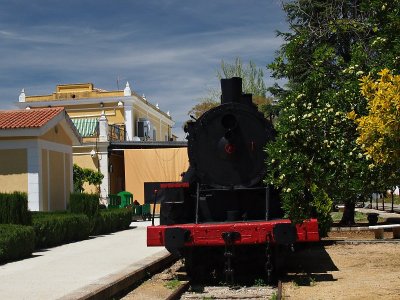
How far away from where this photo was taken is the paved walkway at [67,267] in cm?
940

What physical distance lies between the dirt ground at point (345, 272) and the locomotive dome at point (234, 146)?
1.89 m

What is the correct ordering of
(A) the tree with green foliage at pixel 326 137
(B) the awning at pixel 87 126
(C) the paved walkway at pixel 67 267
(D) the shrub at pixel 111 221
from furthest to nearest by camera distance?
(B) the awning at pixel 87 126 < (D) the shrub at pixel 111 221 < (C) the paved walkway at pixel 67 267 < (A) the tree with green foliage at pixel 326 137

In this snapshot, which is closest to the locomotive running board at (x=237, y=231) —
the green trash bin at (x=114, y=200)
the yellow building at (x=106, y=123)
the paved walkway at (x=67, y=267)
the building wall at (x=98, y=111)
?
the paved walkway at (x=67, y=267)

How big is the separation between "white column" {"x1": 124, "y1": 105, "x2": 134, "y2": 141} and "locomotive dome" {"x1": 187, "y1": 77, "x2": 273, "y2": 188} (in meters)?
32.1

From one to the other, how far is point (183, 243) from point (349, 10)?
13.8 metres

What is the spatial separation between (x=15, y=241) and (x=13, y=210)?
1826 millimetres

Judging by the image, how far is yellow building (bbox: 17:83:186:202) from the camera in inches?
1400

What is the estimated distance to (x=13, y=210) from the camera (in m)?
15.3

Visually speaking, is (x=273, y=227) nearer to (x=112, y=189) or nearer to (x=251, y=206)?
(x=251, y=206)

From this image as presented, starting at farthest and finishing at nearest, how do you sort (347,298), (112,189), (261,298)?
(112,189) < (261,298) < (347,298)

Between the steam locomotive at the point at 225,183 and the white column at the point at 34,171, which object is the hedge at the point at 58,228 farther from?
the steam locomotive at the point at 225,183

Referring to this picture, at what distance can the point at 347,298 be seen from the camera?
8.55 metres

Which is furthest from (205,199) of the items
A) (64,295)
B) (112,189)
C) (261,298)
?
(112,189)

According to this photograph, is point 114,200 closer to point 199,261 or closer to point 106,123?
point 106,123
